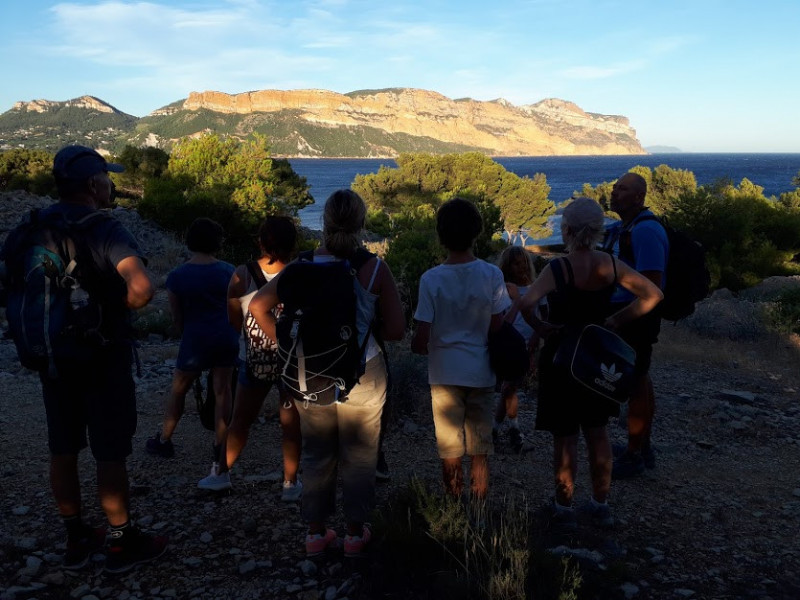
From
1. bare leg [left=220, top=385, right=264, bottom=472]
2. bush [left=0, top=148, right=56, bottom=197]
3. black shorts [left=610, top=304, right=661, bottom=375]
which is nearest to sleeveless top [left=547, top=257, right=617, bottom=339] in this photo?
black shorts [left=610, top=304, right=661, bottom=375]

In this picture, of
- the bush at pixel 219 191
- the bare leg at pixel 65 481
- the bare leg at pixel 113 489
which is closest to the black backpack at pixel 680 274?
the bare leg at pixel 113 489

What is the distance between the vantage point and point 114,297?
108 inches

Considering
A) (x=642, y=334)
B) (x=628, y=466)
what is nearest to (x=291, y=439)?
(x=642, y=334)

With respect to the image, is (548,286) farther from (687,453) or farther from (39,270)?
(687,453)

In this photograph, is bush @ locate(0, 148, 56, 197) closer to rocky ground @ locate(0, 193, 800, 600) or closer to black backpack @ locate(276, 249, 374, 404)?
rocky ground @ locate(0, 193, 800, 600)

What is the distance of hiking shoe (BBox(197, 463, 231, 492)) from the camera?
3816 millimetres

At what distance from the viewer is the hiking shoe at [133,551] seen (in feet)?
9.72

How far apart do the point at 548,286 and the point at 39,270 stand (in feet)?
7.20

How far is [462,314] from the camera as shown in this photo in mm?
3090

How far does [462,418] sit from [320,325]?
950 mm

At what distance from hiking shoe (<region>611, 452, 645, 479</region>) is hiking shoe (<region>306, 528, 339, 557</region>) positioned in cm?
209

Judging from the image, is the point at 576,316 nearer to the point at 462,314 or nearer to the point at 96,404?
the point at 462,314

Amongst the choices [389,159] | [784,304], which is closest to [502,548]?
[784,304]

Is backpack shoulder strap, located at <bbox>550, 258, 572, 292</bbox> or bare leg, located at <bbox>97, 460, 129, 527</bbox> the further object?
backpack shoulder strap, located at <bbox>550, 258, 572, 292</bbox>
